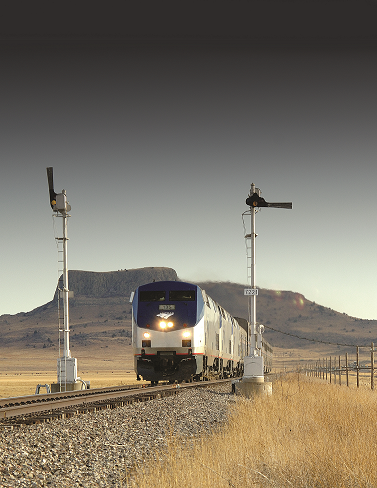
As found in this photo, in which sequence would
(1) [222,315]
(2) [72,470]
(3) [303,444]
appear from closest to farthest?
1. (2) [72,470]
2. (3) [303,444]
3. (1) [222,315]

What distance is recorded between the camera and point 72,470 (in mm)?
7477

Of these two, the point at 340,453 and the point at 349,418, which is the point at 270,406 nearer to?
the point at 349,418

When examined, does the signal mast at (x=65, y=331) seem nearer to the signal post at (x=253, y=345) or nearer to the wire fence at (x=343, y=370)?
the signal post at (x=253, y=345)

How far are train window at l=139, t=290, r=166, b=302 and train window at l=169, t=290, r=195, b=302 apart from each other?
1.10 feet

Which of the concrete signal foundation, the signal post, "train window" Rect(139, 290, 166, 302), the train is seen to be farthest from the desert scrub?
the concrete signal foundation

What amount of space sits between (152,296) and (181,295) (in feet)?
3.80

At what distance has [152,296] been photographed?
23.5 metres

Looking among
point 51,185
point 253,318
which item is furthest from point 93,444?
point 51,185

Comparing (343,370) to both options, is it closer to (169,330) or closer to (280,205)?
(169,330)

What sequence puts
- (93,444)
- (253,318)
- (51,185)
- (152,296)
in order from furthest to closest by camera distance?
(51,185) < (152,296) < (253,318) < (93,444)

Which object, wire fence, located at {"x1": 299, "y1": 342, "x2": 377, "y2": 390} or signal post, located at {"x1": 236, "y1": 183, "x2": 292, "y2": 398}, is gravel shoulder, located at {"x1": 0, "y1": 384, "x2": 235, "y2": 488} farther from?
wire fence, located at {"x1": 299, "y1": 342, "x2": 377, "y2": 390}

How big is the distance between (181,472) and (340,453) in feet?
7.74

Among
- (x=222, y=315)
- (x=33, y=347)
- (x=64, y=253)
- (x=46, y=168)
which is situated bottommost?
(x=33, y=347)

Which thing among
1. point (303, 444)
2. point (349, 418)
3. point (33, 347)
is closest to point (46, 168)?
point (349, 418)
